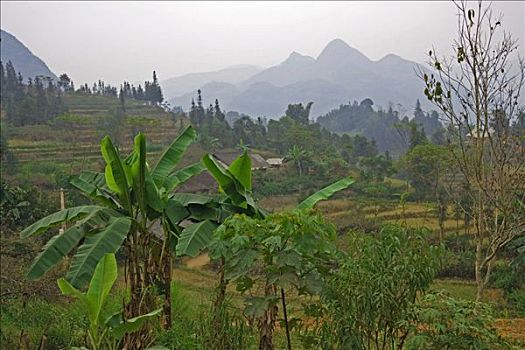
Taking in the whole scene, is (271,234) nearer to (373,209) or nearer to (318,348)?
(318,348)

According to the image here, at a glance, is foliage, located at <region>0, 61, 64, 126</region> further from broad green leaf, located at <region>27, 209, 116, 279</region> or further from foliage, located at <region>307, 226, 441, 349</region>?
foliage, located at <region>307, 226, 441, 349</region>

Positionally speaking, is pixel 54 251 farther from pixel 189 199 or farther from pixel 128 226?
pixel 189 199

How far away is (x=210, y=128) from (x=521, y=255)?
760 inches

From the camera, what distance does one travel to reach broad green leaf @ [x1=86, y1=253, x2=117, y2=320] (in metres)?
3.07

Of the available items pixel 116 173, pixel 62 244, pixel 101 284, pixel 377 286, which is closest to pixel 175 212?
pixel 116 173

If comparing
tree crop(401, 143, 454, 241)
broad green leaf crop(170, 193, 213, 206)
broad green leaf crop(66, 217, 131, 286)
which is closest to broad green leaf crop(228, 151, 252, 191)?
broad green leaf crop(170, 193, 213, 206)

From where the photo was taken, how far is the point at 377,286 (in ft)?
9.23

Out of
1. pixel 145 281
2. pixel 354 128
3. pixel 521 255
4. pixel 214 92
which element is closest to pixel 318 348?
pixel 145 281

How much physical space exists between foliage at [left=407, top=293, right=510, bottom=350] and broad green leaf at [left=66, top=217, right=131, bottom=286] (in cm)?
206

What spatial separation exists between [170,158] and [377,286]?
7.23 feet

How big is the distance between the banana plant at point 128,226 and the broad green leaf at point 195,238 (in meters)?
0.03

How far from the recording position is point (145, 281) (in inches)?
152

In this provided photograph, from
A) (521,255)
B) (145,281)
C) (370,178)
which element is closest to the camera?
(145,281)

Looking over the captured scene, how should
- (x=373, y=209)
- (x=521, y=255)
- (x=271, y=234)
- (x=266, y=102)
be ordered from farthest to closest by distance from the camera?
1. (x=266, y=102)
2. (x=373, y=209)
3. (x=521, y=255)
4. (x=271, y=234)
